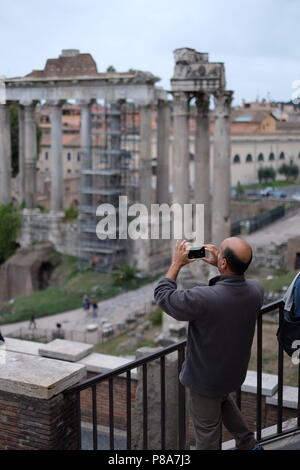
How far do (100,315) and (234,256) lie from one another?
62.2ft

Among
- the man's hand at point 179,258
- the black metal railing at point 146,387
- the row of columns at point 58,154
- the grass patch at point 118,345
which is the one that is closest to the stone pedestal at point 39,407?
the black metal railing at point 146,387

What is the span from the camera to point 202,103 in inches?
778

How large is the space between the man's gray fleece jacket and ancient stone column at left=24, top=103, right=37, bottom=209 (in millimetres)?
27895

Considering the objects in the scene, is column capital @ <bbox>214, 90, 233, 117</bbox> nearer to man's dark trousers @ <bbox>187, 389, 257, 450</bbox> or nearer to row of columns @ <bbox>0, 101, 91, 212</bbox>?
→ row of columns @ <bbox>0, 101, 91, 212</bbox>

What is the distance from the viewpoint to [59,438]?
17.2 feet

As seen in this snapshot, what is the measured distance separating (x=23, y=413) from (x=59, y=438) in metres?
0.35

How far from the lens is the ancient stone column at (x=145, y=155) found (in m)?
27.8

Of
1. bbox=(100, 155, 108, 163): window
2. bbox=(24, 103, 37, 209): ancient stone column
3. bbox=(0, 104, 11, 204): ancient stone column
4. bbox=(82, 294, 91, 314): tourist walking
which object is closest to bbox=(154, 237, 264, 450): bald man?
bbox=(82, 294, 91, 314): tourist walking

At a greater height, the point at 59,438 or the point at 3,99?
the point at 3,99

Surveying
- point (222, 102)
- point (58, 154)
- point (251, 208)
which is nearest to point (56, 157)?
point (58, 154)

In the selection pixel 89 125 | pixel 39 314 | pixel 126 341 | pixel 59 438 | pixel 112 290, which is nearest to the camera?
pixel 59 438

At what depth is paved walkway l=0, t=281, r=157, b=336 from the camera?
22.3 meters

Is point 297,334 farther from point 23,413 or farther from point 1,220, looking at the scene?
point 1,220
